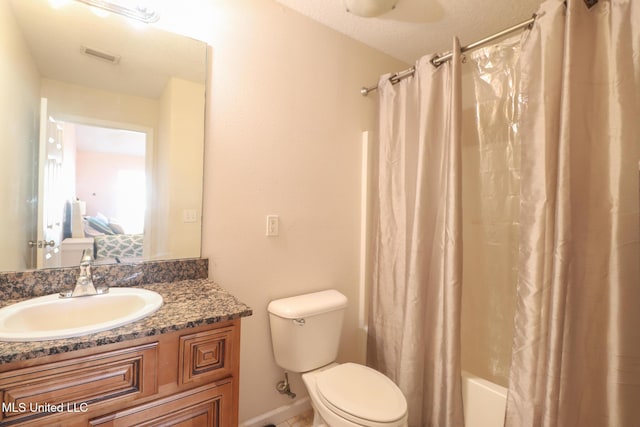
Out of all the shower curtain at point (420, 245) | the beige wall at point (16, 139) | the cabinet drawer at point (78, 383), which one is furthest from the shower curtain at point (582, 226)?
the beige wall at point (16, 139)

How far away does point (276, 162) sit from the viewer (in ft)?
4.89

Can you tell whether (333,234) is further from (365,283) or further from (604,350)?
(604,350)

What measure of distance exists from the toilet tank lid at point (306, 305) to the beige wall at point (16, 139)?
975 millimetres

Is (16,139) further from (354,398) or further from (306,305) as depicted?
(354,398)

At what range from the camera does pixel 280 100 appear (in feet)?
4.92

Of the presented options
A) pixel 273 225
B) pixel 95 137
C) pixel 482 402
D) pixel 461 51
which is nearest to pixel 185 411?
pixel 273 225

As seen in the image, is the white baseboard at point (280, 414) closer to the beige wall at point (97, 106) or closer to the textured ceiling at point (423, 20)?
the beige wall at point (97, 106)

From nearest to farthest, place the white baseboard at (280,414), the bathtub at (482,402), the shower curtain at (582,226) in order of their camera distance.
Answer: the shower curtain at (582,226) < the bathtub at (482,402) < the white baseboard at (280,414)

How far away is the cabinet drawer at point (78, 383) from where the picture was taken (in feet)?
2.08

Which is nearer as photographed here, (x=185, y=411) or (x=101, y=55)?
(x=185, y=411)

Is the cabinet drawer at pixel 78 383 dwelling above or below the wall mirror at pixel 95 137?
below

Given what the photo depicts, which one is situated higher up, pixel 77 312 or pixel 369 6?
pixel 369 6

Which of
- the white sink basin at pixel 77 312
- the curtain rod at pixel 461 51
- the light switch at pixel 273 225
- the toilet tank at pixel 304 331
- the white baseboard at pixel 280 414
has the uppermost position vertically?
the curtain rod at pixel 461 51

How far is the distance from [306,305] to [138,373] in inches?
30.5
